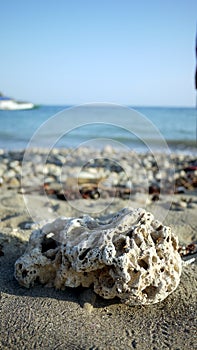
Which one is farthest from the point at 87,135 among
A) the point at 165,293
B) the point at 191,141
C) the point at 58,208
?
the point at 165,293

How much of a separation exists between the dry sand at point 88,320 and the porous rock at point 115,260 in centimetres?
8

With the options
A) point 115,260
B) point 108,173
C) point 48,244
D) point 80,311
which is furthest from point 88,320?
point 108,173

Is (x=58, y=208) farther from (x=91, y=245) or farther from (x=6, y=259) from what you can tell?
(x=91, y=245)

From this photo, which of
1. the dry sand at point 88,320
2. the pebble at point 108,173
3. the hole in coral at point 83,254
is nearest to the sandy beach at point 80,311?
the dry sand at point 88,320

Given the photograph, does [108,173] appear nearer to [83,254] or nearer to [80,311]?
[83,254]

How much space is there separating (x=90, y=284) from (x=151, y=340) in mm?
526

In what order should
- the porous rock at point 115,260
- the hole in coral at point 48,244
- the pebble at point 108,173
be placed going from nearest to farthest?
the porous rock at point 115,260 → the hole in coral at point 48,244 → the pebble at point 108,173

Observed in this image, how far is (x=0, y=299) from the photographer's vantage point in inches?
92.3

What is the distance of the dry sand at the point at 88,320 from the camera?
196 cm

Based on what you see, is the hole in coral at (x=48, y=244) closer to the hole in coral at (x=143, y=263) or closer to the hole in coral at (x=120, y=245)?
the hole in coral at (x=120, y=245)

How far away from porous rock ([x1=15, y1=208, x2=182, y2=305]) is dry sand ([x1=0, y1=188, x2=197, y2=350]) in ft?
0.27

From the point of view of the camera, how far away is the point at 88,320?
2.15m

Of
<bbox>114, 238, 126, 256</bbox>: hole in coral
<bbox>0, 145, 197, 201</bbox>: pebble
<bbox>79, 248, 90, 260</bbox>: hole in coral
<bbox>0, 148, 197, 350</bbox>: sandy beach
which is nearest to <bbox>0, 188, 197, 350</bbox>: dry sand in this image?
<bbox>0, 148, 197, 350</bbox>: sandy beach

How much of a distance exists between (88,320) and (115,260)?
388 millimetres
